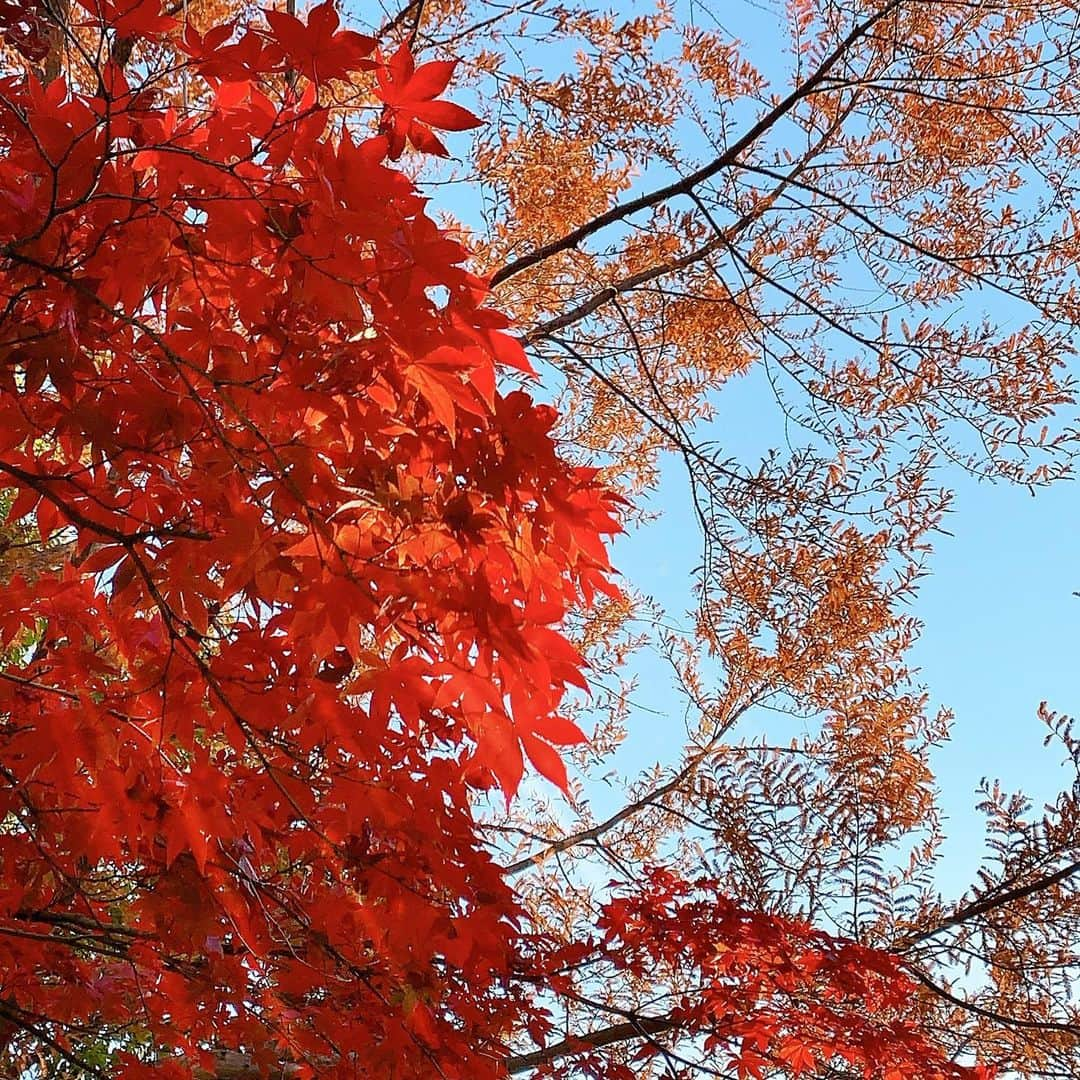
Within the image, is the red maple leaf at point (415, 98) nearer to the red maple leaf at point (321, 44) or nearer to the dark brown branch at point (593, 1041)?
the red maple leaf at point (321, 44)

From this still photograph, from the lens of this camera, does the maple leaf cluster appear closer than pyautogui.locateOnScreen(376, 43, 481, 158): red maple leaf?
Yes

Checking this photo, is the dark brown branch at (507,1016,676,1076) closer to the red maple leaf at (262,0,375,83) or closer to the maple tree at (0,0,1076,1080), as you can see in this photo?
the maple tree at (0,0,1076,1080)

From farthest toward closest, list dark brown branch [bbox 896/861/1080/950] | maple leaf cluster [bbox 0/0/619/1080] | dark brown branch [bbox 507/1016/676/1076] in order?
dark brown branch [bbox 896/861/1080/950]
dark brown branch [bbox 507/1016/676/1076]
maple leaf cluster [bbox 0/0/619/1080]

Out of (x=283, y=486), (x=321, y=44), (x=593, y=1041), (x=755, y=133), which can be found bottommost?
(x=593, y=1041)

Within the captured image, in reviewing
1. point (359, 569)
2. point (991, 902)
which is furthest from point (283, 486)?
point (991, 902)

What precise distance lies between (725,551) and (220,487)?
2.79 m

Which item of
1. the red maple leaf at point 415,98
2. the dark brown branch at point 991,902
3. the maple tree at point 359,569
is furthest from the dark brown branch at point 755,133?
the dark brown branch at point 991,902

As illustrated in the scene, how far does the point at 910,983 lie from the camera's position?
9.94 ft

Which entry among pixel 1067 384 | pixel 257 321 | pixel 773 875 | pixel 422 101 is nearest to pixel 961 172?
pixel 1067 384

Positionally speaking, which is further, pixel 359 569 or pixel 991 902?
pixel 991 902

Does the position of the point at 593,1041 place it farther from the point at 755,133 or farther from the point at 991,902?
the point at 755,133

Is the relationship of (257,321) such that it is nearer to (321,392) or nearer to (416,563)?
(321,392)

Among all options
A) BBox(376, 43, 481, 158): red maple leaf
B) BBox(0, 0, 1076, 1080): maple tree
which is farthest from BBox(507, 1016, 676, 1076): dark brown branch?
BBox(376, 43, 481, 158): red maple leaf

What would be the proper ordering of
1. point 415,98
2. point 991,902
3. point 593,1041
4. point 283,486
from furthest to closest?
point 991,902 < point 593,1041 < point 415,98 < point 283,486
